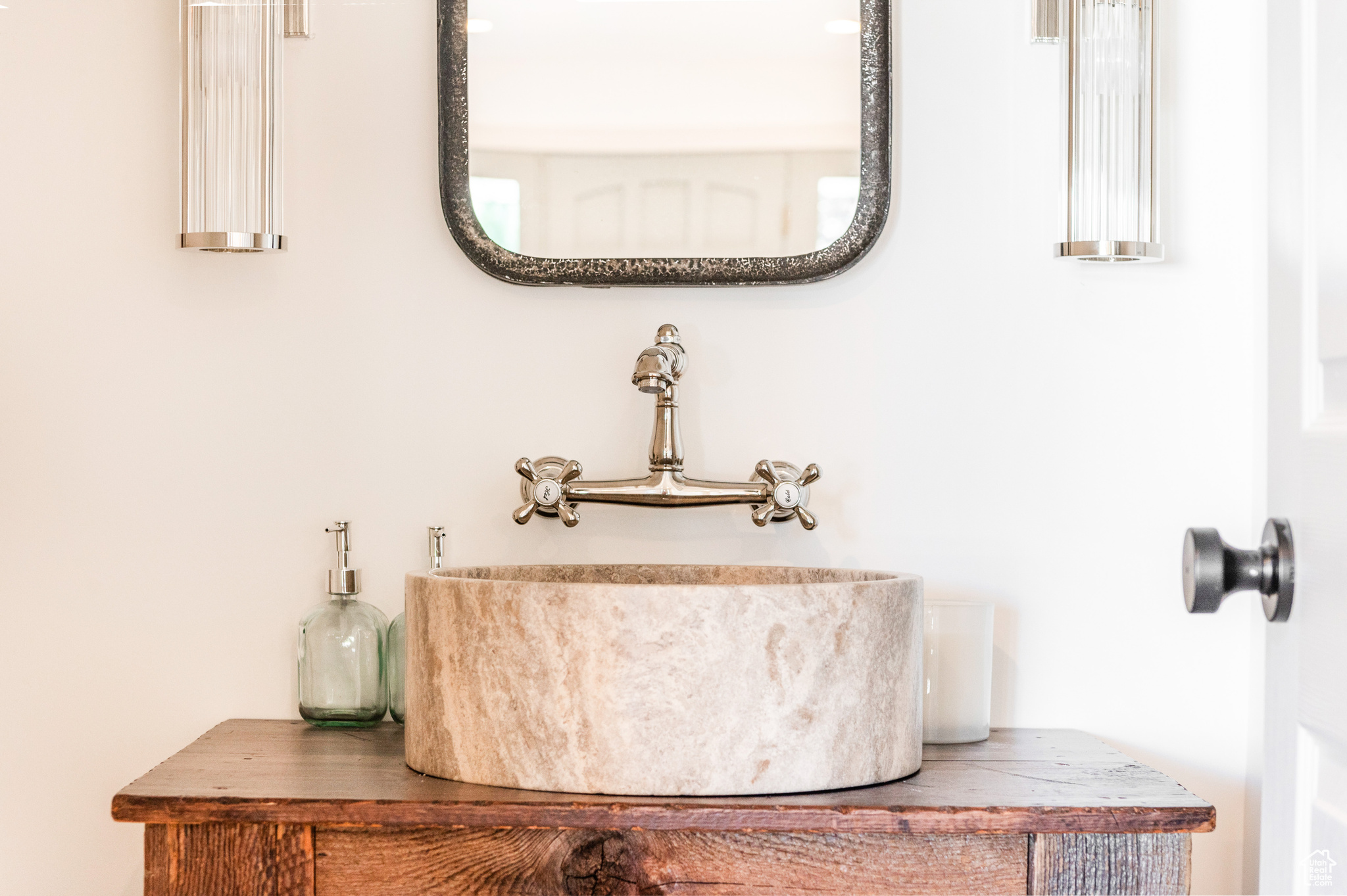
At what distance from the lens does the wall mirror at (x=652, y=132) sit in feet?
3.70

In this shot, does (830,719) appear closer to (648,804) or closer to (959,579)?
(648,804)

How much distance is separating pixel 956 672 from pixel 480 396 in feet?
1.80

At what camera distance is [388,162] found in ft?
3.79

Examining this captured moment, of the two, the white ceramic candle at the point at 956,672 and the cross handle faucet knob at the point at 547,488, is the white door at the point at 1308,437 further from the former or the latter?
the cross handle faucet knob at the point at 547,488

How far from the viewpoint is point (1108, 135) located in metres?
1.07

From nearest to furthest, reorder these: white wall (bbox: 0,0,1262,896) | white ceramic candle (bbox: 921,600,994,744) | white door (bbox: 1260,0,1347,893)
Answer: white door (bbox: 1260,0,1347,893) < white ceramic candle (bbox: 921,600,994,744) < white wall (bbox: 0,0,1262,896)

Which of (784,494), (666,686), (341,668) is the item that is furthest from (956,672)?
(341,668)

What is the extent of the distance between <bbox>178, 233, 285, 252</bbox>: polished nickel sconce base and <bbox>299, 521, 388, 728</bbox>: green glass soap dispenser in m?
0.28

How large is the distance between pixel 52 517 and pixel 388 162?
508 mm

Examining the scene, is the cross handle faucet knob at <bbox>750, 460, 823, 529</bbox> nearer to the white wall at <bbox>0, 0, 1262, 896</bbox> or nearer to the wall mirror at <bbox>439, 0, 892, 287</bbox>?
the white wall at <bbox>0, 0, 1262, 896</bbox>

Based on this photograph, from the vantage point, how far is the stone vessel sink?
765 mm

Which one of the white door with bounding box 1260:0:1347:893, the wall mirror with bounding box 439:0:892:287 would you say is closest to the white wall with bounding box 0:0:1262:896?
the wall mirror with bounding box 439:0:892:287

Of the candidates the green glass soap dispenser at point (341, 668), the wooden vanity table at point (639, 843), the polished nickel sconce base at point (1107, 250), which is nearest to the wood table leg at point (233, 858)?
the wooden vanity table at point (639, 843)

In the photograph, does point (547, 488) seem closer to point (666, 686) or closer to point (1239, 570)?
point (666, 686)
